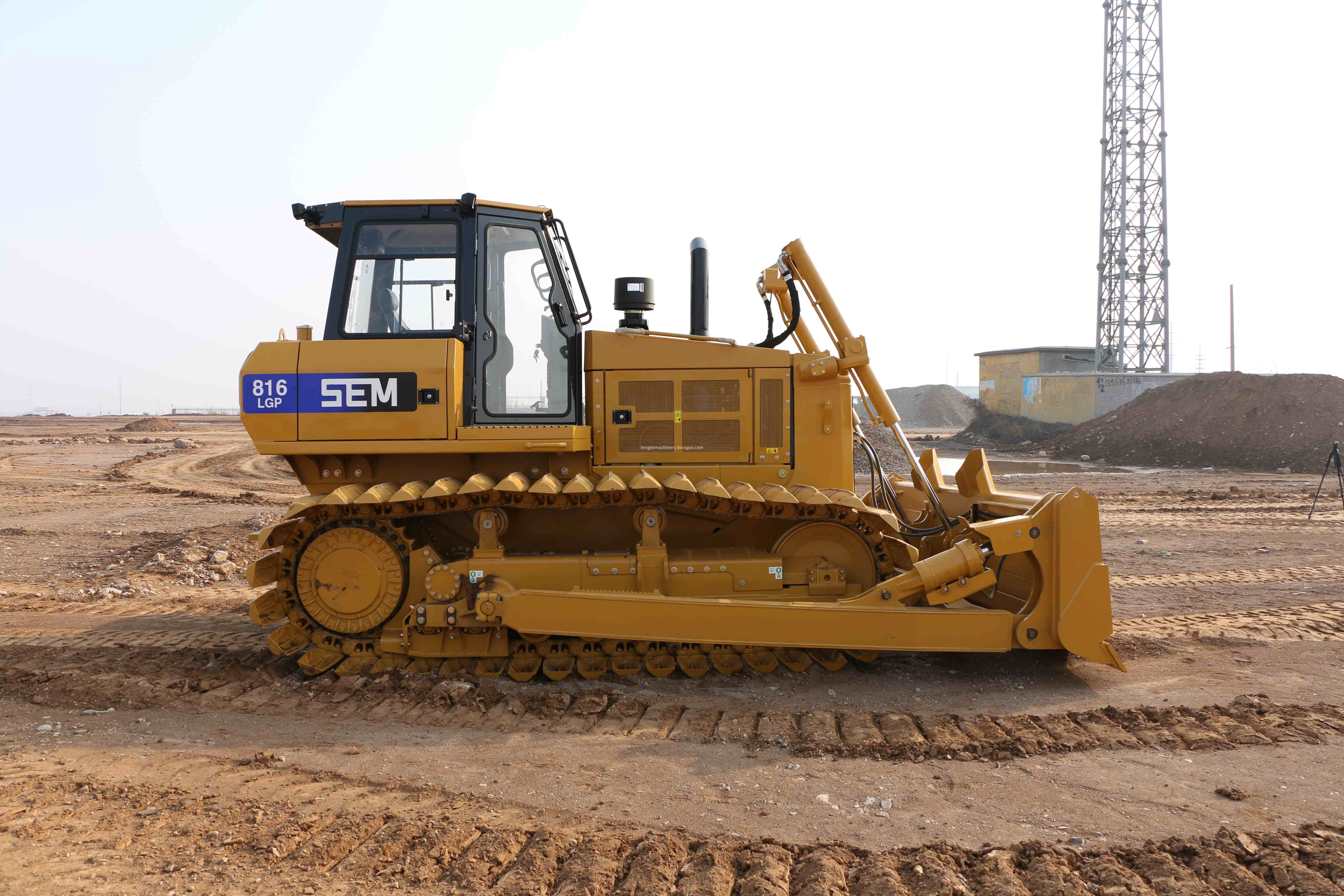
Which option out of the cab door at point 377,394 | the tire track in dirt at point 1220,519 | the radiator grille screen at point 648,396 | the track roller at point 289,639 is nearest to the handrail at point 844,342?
the radiator grille screen at point 648,396

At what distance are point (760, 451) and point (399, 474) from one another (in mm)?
2687

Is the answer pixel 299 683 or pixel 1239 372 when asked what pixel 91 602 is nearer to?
pixel 299 683

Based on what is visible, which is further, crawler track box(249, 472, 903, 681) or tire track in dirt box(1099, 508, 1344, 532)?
tire track in dirt box(1099, 508, 1344, 532)

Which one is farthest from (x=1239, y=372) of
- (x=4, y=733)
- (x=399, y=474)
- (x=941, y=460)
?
(x=4, y=733)

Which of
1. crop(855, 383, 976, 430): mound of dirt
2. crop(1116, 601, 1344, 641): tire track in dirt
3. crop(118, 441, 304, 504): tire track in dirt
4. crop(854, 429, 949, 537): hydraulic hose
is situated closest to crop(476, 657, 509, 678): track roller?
crop(854, 429, 949, 537): hydraulic hose

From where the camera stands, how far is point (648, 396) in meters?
6.10

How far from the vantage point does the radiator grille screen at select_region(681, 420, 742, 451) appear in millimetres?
6145

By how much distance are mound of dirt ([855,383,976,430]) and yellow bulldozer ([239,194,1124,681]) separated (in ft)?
198

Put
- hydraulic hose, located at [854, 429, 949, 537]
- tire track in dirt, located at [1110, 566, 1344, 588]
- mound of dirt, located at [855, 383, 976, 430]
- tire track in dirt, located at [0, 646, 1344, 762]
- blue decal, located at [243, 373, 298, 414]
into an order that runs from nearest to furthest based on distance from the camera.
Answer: tire track in dirt, located at [0, 646, 1344, 762]
blue decal, located at [243, 373, 298, 414]
hydraulic hose, located at [854, 429, 949, 537]
tire track in dirt, located at [1110, 566, 1344, 588]
mound of dirt, located at [855, 383, 976, 430]

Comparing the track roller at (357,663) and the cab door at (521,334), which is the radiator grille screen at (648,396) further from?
the track roller at (357,663)

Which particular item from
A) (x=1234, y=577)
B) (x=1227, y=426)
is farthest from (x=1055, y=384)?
(x=1234, y=577)

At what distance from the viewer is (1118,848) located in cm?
352

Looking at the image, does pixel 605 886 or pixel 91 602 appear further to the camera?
pixel 91 602

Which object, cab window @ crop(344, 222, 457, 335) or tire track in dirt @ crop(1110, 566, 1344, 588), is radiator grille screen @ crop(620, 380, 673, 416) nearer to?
cab window @ crop(344, 222, 457, 335)
